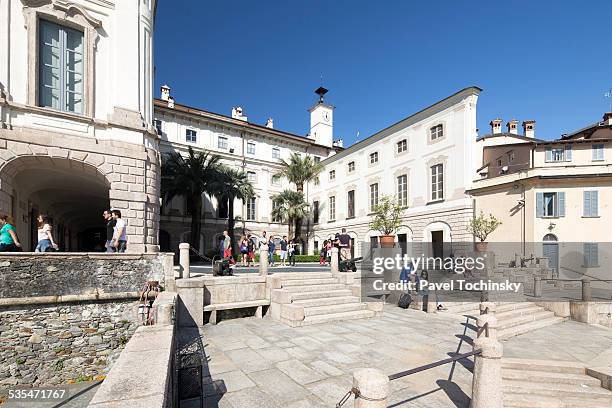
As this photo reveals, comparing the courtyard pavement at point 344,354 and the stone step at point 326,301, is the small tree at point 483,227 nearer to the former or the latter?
the courtyard pavement at point 344,354

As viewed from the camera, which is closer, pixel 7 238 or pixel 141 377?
pixel 141 377

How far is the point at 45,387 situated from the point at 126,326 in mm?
2570

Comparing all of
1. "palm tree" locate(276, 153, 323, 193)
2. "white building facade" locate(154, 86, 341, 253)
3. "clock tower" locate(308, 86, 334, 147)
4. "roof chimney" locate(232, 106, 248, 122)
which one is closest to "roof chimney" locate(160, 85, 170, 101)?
"white building facade" locate(154, 86, 341, 253)

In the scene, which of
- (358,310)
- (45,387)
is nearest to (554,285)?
(358,310)

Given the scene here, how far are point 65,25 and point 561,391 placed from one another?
63.6 feet

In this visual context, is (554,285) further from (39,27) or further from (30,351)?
(39,27)

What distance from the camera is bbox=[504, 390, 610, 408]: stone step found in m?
5.09

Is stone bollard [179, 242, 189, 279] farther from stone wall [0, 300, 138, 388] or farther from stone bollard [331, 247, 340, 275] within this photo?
stone bollard [331, 247, 340, 275]

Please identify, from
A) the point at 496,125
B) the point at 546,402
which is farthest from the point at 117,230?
the point at 496,125

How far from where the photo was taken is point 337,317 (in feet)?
30.5

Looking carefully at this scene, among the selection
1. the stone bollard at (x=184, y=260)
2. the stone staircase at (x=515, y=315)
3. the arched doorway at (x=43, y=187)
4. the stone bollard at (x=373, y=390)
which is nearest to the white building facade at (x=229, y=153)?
the arched doorway at (x=43, y=187)

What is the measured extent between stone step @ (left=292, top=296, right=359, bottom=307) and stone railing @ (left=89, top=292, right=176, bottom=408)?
5805 millimetres

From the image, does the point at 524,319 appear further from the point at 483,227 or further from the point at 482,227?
the point at 483,227

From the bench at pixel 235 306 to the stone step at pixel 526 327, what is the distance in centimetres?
712
